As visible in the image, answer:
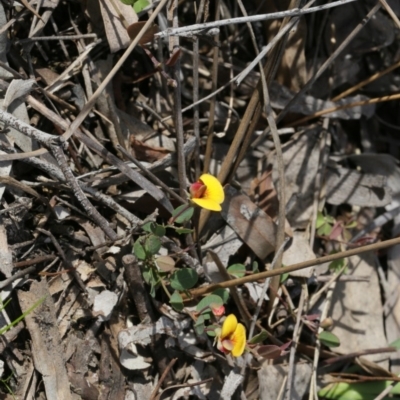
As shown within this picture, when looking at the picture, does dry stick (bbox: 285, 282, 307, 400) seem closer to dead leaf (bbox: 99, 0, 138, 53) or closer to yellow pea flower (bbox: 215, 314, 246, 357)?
yellow pea flower (bbox: 215, 314, 246, 357)

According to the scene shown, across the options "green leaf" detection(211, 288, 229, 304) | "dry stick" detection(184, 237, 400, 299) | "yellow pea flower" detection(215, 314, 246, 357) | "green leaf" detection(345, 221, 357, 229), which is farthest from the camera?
"green leaf" detection(345, 221, 357, 229)

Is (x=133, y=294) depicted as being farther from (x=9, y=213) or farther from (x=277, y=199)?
(x=277, y=199)

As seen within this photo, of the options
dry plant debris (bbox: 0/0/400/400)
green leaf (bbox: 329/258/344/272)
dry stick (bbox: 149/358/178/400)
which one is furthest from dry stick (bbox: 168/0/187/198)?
green leaf (bbox: 329/258/344/272)

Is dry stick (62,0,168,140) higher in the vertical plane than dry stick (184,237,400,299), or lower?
higher

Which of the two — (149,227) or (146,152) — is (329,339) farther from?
(146,152)

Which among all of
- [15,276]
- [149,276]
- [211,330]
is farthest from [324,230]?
[15,276]

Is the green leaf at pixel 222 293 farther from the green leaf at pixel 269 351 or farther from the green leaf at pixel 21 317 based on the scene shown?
the green leaf at pixel 21 317

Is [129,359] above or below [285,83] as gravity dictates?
below

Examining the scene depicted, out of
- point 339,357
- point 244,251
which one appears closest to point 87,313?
point 244,251
